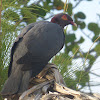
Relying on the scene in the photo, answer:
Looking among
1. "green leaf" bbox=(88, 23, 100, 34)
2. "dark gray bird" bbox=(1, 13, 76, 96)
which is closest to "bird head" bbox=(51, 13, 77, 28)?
"dark gray bird" bbox=(1, 13, 76, 96)

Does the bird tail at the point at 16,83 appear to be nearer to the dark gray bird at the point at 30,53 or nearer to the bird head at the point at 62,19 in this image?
the dark gray bird at the point at 30,53

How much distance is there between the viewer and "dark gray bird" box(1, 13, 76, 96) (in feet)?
3.37

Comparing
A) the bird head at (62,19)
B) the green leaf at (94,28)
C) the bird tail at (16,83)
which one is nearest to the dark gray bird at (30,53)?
the bird tail at (16,83)

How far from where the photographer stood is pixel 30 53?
1.14 metres

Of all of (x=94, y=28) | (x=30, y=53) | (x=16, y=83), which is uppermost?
(x=94, y=28)

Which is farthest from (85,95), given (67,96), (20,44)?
(20,44)

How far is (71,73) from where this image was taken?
138 centimetres

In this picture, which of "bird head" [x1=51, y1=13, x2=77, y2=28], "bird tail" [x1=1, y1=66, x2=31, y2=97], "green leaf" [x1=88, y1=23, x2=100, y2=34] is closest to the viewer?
"bird tail" [x1=1, y1=66, x2=31, y2=97]

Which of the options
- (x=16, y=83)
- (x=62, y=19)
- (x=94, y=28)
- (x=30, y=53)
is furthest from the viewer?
(x=94, y=28)

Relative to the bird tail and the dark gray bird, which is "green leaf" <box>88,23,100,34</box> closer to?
the dark gray bird

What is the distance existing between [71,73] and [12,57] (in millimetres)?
361

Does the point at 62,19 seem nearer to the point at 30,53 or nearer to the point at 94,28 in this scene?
the point at 30,53

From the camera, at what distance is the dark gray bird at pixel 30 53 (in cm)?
103

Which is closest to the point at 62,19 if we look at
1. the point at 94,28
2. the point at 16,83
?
the point at 16,83
